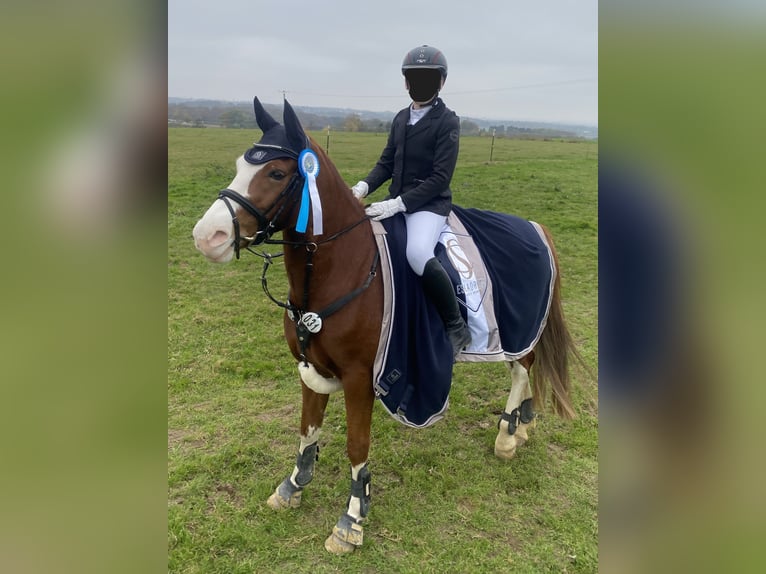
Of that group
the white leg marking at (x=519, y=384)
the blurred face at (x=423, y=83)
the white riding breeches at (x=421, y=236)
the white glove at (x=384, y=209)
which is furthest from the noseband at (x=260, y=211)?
the white leg marking at (x=519, y=384)

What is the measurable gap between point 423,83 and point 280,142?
3.74ft

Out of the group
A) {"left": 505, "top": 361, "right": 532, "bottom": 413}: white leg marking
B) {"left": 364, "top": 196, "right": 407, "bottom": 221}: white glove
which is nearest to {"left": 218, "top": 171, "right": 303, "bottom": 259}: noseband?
{"left": 364, "top": 196, "right": 407, "bottom": 221}: white glove

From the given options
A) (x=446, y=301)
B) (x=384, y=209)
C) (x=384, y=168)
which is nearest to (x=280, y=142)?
(x=384, y=209)

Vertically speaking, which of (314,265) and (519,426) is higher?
(314,265)

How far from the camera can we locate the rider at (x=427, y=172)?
9.79 ft

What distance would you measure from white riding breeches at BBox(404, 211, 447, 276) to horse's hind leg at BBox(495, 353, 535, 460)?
5.23ft

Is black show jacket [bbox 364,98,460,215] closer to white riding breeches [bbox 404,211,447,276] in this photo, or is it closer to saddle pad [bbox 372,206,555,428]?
white riding breeches [bbox 404,211,447,276]

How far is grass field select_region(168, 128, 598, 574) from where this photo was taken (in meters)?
2.95

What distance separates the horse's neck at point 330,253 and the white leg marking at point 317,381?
0.49m

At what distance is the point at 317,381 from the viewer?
3039 millimetres

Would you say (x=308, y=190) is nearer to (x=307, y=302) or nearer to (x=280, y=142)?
(x=280, y=142)

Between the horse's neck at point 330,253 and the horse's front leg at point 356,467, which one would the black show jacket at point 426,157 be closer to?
the horse's neck at point 330,253
